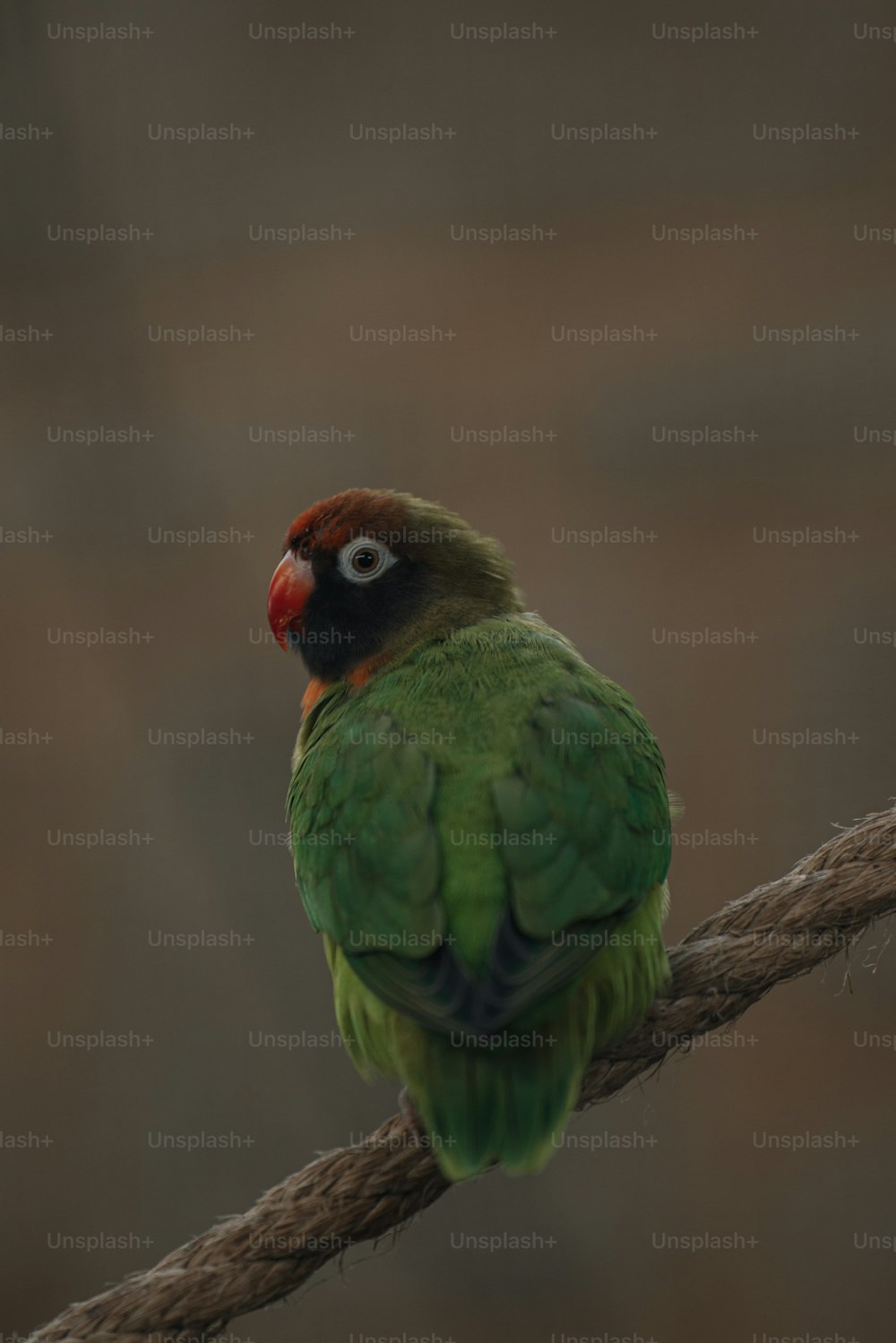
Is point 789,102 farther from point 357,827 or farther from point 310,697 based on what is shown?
point 357,827

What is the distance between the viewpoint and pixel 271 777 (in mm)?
5906

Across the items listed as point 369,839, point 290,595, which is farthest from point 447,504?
point 369,839

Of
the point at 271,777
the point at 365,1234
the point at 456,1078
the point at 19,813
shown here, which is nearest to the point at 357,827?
the point at 456,1078

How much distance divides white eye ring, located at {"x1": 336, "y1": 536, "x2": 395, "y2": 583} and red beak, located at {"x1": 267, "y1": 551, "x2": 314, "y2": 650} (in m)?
0.12

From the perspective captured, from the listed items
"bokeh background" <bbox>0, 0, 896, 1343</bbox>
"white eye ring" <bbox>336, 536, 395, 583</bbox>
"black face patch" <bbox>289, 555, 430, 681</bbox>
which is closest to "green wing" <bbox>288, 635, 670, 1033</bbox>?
"black face patch" <bbox>289, 555, 430, 681</bbox>

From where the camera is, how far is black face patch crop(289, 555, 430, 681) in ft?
9.94

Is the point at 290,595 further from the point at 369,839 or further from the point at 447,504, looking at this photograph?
the point at 447,504

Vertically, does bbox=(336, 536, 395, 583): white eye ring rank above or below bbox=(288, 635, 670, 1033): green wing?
above

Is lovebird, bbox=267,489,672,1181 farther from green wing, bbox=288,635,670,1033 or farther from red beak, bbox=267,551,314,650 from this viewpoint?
red beak, bbox=267,551,314,650

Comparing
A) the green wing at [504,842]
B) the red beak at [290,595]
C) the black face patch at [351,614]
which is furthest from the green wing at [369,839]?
the red beak at [290,595]

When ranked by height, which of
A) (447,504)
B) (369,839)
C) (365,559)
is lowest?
(447,504)

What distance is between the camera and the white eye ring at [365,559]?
312 cm

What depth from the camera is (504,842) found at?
2336mm

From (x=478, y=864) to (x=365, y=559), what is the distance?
1099 millimetres
